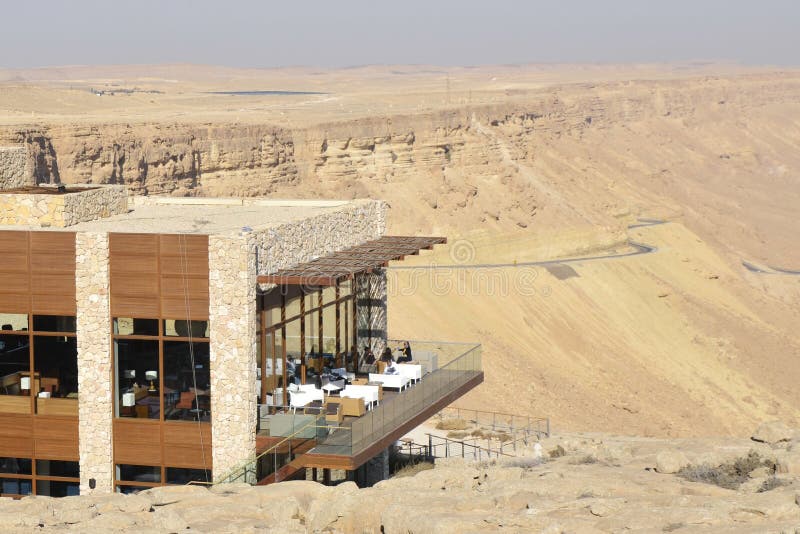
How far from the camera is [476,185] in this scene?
7981cm

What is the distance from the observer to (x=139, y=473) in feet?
82.0

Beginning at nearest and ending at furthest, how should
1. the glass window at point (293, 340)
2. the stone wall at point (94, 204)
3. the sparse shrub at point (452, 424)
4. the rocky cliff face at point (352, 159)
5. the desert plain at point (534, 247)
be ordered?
the stone wall at point (94, 204) → the glass window at point (293, 340) → the sparse shrub at point (452, 424) → the desert plain at point (534, 247) → the rocky cliff face at point (352, 159)

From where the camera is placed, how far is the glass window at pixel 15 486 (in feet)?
83.8

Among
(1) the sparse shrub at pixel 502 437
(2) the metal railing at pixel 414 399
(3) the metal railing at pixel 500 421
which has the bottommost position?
(3) the metal railing at pixel 500 421

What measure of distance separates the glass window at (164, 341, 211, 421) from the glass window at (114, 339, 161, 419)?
24 centimetres

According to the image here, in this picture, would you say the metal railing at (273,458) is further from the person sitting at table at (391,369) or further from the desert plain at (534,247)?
the desert plain at (534,247)

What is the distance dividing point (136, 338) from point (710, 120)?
458ft

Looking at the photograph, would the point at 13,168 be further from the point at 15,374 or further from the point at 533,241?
the point at 533,241

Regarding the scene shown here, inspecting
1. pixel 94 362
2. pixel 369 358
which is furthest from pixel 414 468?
pixel 94 362

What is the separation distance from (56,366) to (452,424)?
1638 centimetres

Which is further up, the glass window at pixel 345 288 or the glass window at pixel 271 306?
the glass window at pixel 271 306

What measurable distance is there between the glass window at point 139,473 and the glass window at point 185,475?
232 millimetres

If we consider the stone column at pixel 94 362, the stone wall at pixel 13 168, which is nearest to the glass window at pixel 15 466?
the stone column at pixel 94 362

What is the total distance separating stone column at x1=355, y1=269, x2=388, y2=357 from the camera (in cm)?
2994
